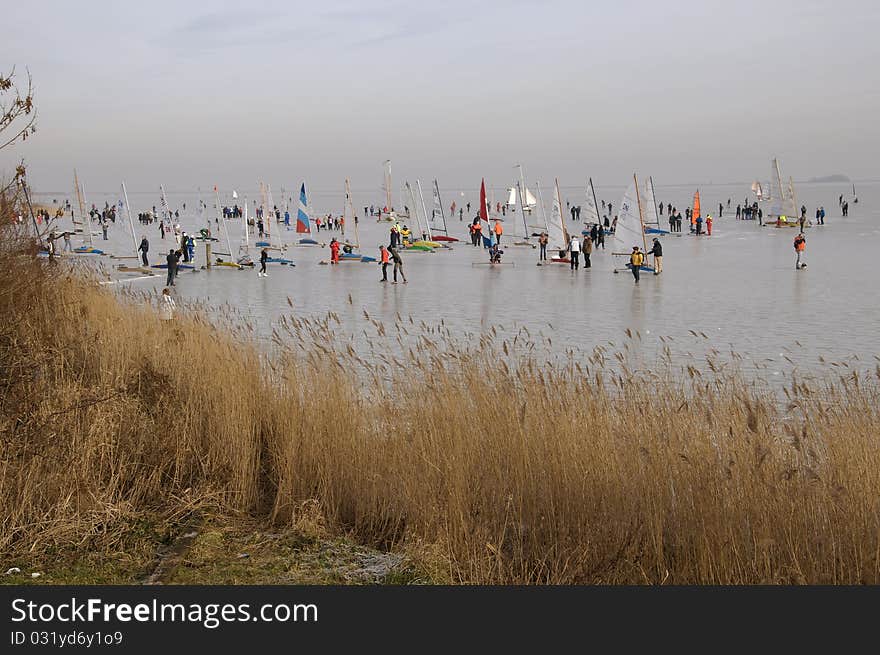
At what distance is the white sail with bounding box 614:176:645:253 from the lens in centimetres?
3962

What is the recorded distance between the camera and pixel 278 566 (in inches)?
214

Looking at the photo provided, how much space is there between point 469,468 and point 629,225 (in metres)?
35.7

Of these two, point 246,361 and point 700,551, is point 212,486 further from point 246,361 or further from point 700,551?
point 700,551

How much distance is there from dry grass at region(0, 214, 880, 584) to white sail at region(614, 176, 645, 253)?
110 ft

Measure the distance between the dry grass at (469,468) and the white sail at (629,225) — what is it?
33.4 m

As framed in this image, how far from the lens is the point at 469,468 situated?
5773 mm

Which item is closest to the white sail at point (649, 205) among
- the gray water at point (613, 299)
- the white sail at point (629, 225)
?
the gray water at point (613, 299)

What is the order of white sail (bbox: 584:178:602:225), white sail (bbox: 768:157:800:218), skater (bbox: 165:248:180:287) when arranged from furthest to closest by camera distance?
white sail (bbox: 768:157:800:218) < white sail (bbox: 584:178:602:225) < skater (bbox: 165:248:180:287)

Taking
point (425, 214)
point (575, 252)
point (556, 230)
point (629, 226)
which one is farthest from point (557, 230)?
point (425, 214)

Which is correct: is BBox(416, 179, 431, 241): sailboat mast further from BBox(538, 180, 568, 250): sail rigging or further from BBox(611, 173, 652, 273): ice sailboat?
BBox(611, 173, 652, 273): ice sailboat

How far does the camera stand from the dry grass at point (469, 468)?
4844mm

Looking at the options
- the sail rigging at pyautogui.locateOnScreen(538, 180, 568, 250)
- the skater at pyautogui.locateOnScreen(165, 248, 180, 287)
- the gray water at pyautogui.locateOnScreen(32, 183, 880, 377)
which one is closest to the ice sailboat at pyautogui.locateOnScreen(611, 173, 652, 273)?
the gray water at pyautogui.locateOnScreen(32, 183, 880, 377)

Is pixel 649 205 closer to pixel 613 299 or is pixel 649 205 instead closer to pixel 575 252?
pixel 575 252

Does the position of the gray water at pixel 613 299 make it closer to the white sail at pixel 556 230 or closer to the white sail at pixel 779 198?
the white sail at pixel 556 230
